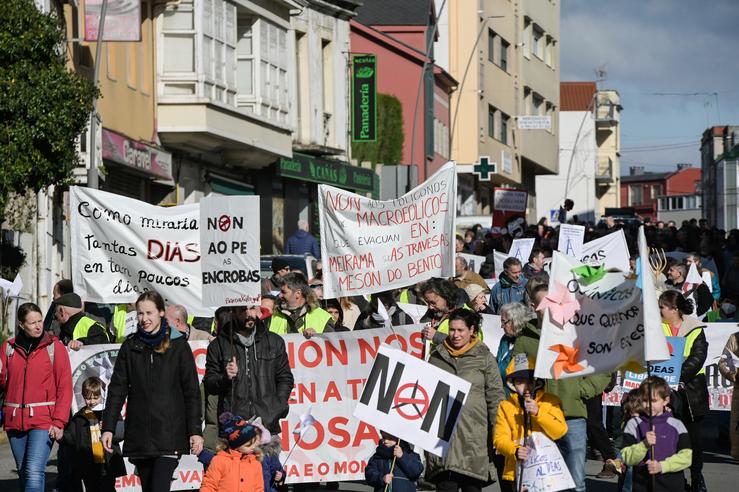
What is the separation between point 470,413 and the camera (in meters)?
9.81

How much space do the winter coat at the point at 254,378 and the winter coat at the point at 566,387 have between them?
1647mm

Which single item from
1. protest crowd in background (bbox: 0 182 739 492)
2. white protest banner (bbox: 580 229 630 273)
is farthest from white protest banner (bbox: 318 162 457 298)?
white protest banner (bbox: 580 229 630 273)

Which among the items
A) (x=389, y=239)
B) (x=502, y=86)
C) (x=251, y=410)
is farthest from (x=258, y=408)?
(x=502, y=86)

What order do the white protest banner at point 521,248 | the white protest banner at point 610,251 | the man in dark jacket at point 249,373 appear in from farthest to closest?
the white protest banner at point 521,248 → the white protest banner at point 610,251 → the man in dark jacket at point 249,373

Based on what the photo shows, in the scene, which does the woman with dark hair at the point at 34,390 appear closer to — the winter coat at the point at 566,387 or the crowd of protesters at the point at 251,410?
the crowd of protesters at the point at 251,410

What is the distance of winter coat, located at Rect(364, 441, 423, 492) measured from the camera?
9.80m

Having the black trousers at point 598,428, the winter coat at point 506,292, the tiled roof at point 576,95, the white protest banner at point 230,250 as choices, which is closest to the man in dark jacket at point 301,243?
the winter coat at point 506,292

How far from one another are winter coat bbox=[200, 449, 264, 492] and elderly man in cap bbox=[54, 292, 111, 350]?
12.0ft

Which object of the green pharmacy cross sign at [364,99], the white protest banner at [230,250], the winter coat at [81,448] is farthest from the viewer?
the green pharmacy cross sign at [364,99]

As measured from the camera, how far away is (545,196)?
98.5m

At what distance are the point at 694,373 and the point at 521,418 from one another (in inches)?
148

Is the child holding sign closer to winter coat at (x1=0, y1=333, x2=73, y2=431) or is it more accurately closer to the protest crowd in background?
the protest crowd in background

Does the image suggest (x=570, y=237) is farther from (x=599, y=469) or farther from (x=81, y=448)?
(x=81, y=448)

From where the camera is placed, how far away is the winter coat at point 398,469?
32.1 feet
